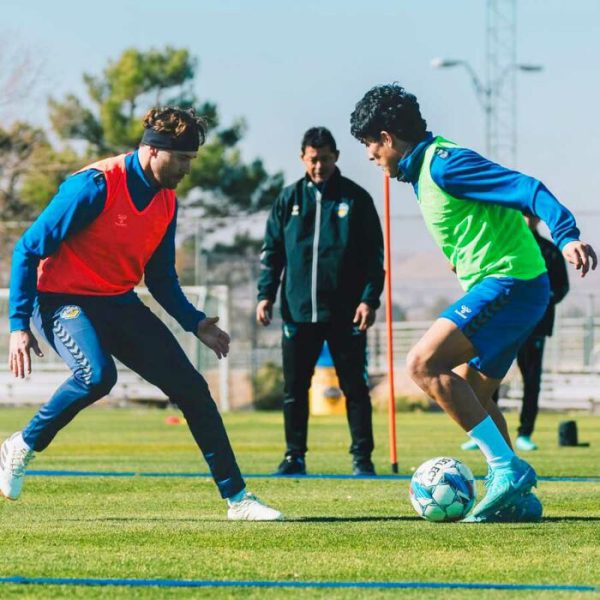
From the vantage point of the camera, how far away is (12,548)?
6.30 m

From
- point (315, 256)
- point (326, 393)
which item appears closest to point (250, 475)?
point (315, 256)

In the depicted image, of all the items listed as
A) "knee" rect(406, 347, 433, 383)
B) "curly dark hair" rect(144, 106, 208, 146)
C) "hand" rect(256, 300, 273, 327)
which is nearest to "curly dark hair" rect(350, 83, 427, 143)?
"curly dark hair" rect(144, 106, 208, 146)

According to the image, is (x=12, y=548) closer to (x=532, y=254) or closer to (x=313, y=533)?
(x=313, y=533)

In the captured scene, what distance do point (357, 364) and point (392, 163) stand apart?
3.20 metres

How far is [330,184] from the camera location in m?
10.7

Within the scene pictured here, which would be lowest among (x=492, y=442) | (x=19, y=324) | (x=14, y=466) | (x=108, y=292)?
(x=14, y=466)

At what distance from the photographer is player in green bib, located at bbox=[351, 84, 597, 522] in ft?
24.2

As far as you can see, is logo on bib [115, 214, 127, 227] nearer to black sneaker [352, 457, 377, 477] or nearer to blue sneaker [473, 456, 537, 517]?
blue sneaker [473, 456, 537, 517]

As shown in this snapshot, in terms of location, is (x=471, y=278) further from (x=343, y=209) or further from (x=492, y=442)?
(x=343, y=209)

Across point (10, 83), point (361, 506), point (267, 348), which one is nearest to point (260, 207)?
point (10, 83)

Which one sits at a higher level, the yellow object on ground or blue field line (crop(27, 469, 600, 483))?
blue field line (crop(27, 469, 600, 483))

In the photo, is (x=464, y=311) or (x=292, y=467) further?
(x=292, y=467)

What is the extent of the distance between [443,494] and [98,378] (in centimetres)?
168

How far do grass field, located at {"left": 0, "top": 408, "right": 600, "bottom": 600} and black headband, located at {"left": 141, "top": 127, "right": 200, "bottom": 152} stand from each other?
5.66 ft
